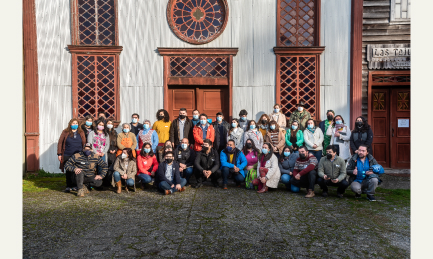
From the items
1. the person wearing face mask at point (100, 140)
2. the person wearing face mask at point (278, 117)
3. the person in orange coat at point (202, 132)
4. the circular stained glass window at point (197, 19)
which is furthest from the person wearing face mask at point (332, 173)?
the circular stained glass window at point (197, 19)

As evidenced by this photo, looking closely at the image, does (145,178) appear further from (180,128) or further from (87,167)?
(180,128)

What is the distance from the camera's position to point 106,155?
23.3 feet

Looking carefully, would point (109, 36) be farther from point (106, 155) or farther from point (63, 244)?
point (63, 244)

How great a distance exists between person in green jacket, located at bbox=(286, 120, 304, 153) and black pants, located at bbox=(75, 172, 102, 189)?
175 inches

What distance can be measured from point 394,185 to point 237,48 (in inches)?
214

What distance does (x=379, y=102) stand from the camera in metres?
9.26

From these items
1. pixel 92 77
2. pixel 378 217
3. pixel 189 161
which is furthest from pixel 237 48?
pixel 378 217

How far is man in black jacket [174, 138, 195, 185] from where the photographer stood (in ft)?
23.1

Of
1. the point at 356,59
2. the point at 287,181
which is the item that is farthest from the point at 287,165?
the point at 356,59

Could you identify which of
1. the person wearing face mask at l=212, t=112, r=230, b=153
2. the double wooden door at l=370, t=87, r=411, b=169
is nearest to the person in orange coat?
the person wearing face mask at l=212, t=112, r=230, b=153

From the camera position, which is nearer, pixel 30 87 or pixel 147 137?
pixel 147 137

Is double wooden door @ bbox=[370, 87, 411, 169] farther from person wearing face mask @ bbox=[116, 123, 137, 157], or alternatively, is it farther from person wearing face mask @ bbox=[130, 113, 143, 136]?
person wearing face mask @ bbox=[116, 123, 137, 157]

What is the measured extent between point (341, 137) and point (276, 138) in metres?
1.60

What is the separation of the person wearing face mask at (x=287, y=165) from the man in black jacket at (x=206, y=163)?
1.42 m
